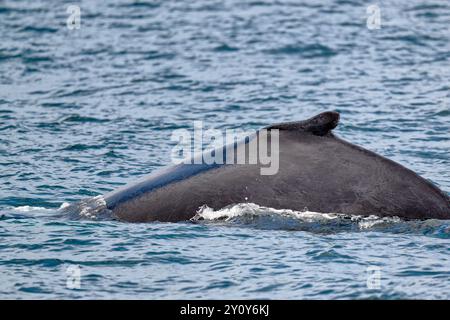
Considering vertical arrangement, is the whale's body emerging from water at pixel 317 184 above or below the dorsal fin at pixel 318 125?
below

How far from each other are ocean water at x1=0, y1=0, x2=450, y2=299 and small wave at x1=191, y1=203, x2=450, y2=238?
2cm

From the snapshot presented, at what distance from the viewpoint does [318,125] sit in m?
11.2

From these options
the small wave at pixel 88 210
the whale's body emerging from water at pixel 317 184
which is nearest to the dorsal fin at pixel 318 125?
the whale's body emerging from water at pixel 317 184

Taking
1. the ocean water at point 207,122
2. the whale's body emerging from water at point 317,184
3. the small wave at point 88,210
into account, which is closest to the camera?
the ocean water at point 207,122

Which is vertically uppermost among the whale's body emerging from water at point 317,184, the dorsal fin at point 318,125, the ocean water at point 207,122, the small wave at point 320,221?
the dorsal fin at point 318,125

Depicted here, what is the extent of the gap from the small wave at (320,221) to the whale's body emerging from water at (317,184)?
0.08 m

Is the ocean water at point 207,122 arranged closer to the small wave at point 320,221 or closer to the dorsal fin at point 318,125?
the small wave at point 320,221

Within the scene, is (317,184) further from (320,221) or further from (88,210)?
(88,210)

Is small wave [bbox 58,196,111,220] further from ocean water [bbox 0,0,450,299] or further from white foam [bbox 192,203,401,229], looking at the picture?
white foam [bbox 192,203,401,229]

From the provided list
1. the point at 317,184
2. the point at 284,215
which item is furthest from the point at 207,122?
the point at 317,184

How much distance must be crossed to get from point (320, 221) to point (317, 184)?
42cm

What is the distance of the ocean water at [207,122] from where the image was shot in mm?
10852

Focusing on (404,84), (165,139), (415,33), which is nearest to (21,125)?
(165,139)

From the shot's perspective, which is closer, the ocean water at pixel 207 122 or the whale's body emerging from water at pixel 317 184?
the ocean water at pixel 207 122
